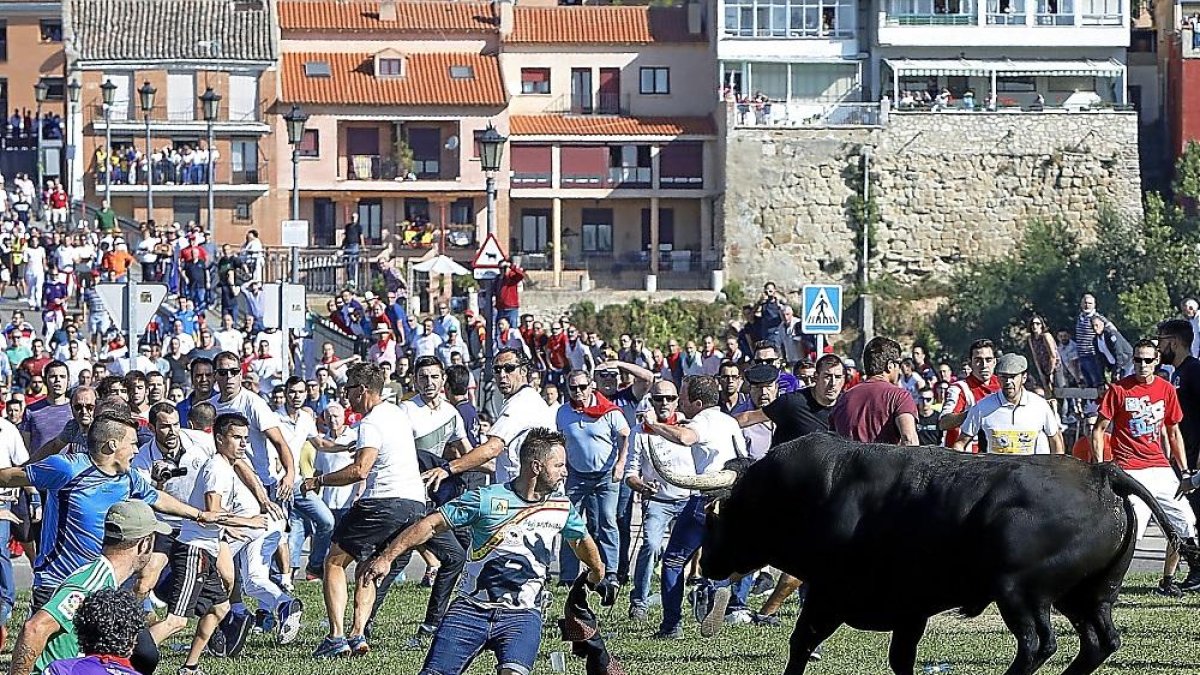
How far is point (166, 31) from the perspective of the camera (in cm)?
7550

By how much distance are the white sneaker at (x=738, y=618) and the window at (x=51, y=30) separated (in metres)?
75.1

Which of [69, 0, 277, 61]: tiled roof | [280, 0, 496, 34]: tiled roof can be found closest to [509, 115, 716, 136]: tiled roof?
[280, 0, 496, 34]: tiled roof

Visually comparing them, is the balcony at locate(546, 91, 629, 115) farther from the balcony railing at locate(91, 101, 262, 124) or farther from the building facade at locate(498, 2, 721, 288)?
the balcony railing at locate(91, 101, 262, 124)

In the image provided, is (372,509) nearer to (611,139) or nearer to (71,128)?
A: (71,128)

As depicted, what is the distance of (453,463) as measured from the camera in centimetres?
1373

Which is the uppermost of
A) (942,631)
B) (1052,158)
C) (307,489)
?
(1052,158)

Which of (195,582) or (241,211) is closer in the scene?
(195,582)

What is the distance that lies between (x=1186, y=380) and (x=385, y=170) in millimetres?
61153

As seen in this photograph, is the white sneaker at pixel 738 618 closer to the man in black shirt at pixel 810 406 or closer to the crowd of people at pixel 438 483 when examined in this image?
the crowd of people at pixel 438 483

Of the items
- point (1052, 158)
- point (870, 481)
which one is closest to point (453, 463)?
point (870, 481)

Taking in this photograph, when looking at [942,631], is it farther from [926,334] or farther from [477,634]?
[926,334]

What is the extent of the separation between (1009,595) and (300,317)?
17636 millimetres

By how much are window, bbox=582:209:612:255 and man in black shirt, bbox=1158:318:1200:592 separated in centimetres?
6078

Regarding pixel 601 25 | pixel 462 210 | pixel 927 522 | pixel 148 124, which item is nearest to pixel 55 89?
pixel 462 210
